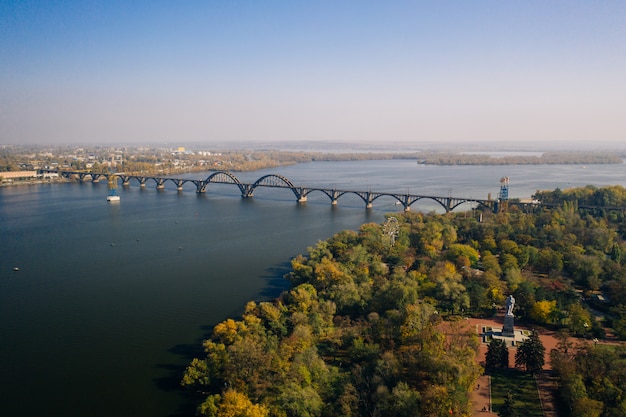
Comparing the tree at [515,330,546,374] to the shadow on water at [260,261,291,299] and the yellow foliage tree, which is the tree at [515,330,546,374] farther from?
the shadow on water at [260,261,291,299]

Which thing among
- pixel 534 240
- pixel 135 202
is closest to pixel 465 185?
pixel 534 240

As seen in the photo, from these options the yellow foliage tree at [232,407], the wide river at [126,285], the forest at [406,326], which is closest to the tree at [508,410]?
the forest at [406,326]

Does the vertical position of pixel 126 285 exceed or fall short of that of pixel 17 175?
it falls short

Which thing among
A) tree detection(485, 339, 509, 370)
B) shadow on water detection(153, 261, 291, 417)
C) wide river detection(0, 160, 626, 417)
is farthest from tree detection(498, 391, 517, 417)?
wide river detection(0, 160, 626, 417)

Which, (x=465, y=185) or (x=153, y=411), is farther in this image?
(x=465, y=185)

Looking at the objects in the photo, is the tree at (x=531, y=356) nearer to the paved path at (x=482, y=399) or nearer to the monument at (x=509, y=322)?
the paved path at (x=482, y=399)

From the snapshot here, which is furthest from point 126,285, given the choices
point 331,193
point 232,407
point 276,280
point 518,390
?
point 331,193

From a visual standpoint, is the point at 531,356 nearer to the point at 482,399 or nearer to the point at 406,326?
the point at 482,399

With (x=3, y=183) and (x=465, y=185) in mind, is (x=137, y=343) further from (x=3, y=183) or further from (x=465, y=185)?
(x=3, y=183)
